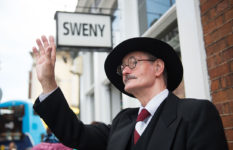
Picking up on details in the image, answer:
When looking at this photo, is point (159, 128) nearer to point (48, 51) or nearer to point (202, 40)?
point (48, 51)

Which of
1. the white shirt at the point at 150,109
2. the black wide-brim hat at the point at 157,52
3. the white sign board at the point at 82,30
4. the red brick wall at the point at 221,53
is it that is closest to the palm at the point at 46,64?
the black wide-brim hat at the point at 157,52

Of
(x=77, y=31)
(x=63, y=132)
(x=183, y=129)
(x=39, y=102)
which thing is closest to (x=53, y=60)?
(x=39, y=102)

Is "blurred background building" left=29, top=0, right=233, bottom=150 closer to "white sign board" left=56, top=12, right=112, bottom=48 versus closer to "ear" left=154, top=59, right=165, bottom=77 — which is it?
"white sign board" left=56, top=12, right=112, bottom=48

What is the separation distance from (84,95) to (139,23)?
203 inches

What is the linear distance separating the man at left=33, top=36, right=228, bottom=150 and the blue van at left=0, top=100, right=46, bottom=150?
10.3 metres

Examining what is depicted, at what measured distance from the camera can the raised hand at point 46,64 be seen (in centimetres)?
179

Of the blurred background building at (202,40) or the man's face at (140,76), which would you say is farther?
the blurred background building at (202,40)

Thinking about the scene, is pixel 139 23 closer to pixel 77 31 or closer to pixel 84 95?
pixel 77 31

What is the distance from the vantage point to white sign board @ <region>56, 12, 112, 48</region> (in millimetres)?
4691

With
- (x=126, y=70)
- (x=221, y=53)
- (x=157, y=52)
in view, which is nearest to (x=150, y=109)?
(x=126, y=70)

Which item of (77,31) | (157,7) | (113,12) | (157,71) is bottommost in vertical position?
(157,71)

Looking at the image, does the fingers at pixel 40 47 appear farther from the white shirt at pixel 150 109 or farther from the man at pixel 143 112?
the white shirt at pixel 150 109

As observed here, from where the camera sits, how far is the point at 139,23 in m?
5.40

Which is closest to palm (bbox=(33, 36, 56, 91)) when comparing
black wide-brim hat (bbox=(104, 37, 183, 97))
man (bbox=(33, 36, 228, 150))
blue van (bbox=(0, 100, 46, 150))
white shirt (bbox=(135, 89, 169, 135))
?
man (bbox=(33, 36, 228, 150))
